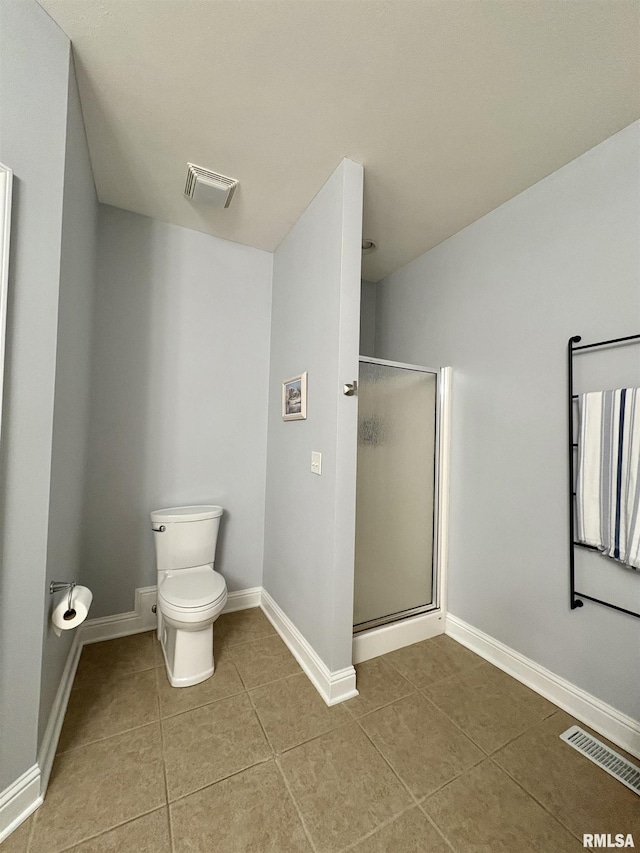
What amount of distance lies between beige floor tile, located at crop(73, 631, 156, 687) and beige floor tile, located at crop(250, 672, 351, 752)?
2.24 feet

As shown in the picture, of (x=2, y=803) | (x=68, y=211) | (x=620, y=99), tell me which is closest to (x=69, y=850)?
(x=2, y=803)

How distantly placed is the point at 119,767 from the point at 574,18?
9.72 ft

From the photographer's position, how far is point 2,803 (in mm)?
1072

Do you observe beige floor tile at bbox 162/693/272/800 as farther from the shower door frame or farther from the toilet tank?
the shower door frame

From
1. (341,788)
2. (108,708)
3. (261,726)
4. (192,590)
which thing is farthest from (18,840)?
(341,788)

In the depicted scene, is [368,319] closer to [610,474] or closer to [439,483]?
[439,483]

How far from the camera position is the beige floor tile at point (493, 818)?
109 cm

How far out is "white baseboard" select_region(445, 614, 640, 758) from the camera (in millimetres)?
1433

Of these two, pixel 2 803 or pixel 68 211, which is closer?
pixel 2 803

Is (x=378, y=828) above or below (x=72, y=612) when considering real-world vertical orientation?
below

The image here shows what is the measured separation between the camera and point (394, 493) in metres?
2.16

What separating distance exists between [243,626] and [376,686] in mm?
915

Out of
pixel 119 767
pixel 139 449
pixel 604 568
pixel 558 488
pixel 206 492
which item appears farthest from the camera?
pixel 206 492

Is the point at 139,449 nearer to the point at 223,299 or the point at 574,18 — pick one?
the point at 223,299
